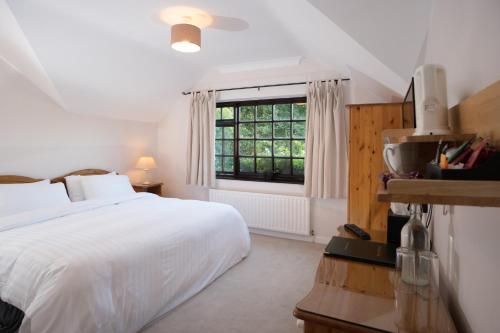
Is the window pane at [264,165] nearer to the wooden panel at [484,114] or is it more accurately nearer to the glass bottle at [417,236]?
the glass bottle at [417,236]

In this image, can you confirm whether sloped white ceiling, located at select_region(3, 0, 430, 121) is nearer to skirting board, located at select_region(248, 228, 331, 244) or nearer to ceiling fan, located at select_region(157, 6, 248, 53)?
ceiling fan, located at select_region(157, 6, 248, 53)

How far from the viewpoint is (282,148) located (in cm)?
417

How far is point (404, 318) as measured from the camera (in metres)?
0.92

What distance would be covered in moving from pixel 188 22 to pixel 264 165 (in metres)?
2.21

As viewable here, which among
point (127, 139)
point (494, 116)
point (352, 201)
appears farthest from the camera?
point (127, 139)

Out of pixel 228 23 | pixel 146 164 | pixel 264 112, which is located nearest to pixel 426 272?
pixel 228 23

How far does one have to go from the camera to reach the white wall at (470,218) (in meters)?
0.65

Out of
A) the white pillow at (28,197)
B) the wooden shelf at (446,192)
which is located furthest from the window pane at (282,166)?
the wooden shelf at (446,192)

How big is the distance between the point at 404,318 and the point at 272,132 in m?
3.43

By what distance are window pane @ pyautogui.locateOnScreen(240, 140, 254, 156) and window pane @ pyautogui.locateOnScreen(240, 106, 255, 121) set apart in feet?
1.11

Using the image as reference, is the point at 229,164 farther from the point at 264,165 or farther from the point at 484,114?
the point at 484,114

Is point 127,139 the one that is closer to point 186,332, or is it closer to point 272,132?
point 272,132

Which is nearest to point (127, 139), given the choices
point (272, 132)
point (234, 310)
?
point (272, 132)

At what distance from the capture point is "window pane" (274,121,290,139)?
411cm
